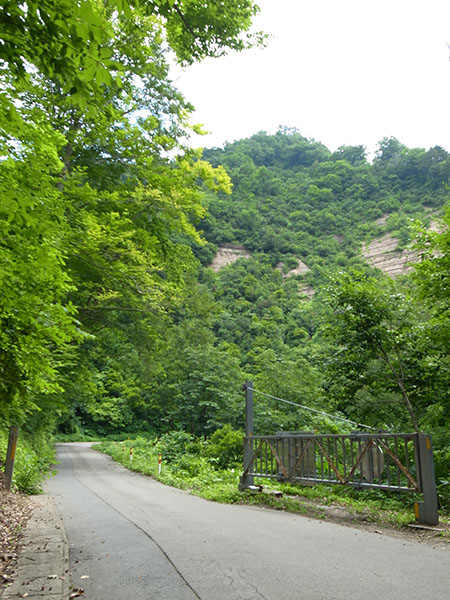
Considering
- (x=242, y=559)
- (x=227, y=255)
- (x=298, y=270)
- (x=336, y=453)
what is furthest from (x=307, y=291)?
(x=242, y=559)

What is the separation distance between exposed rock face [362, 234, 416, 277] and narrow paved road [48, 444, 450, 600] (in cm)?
7468

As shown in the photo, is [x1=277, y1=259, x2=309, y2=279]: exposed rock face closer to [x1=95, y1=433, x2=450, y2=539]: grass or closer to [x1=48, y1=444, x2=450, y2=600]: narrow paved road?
[x1=95, y1=433, x2=450, y2=539]: grass

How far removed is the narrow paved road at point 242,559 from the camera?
4148 mm

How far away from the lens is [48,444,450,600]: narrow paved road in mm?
4148

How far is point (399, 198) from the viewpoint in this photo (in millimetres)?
105062

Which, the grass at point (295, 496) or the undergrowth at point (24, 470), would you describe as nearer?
the grass at point (295, 496)

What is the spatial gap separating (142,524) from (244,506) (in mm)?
3578

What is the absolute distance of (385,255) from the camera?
88.3m

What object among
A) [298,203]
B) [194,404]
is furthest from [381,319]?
[298,203]

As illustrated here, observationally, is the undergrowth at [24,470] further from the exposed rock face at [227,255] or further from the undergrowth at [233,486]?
the exposed rock face at [227,255]

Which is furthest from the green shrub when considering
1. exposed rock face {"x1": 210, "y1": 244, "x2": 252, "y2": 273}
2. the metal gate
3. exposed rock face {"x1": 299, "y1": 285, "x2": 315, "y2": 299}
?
exposed rock face {"x1": 210, "y1": 244, "x2": 252, "y2": 273}

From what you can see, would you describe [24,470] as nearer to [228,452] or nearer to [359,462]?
[228,452]

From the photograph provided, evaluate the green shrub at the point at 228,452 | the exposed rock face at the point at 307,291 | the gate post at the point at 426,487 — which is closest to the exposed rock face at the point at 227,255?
the exposed rock face at the point at 307,291

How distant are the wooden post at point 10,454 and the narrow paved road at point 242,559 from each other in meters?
3.15
